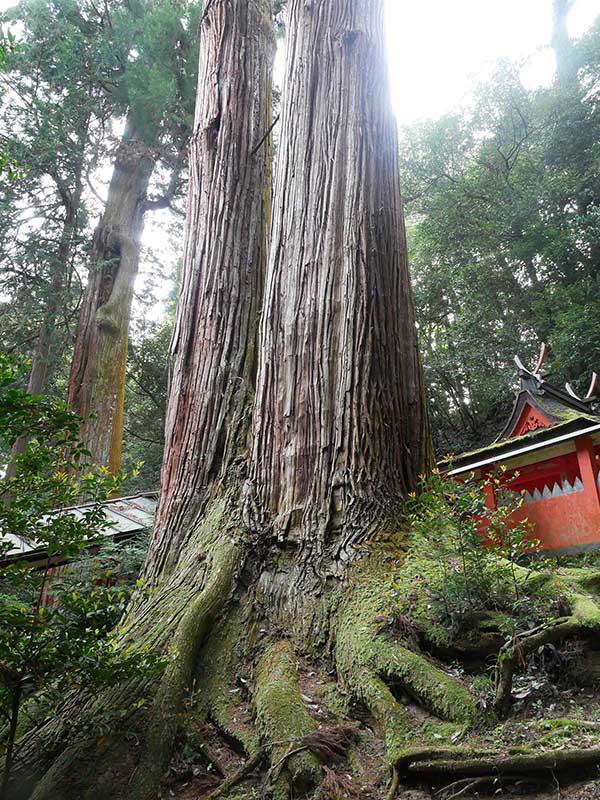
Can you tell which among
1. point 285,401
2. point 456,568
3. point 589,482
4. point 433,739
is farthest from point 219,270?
point 589,482

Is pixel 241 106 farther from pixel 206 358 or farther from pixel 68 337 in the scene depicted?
pixel 68 337

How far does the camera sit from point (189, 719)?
2.34 metres

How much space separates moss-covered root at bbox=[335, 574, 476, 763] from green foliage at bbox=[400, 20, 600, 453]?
10888mm

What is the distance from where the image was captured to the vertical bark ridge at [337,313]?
285 cm

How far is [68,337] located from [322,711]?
897 cm

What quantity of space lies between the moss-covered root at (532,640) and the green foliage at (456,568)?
0.16 meters

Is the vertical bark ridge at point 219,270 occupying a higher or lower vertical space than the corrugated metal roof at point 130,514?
higher

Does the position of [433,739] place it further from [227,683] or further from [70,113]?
[70,113]

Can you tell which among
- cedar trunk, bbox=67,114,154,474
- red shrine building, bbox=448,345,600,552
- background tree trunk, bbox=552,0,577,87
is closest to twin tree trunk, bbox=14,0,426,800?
red shrine building, bbox=448,345,600,552

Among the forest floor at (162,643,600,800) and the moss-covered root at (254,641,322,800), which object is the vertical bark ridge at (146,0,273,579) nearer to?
the moss-covered root at (254,641,322,800)

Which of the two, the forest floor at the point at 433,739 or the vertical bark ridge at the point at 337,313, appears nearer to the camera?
the forest floor at the point at 433,739

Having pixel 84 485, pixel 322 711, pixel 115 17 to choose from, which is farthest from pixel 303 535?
pixel 115 17

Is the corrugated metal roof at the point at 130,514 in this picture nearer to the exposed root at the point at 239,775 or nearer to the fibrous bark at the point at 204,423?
the fibrous bark at the point at 204,423

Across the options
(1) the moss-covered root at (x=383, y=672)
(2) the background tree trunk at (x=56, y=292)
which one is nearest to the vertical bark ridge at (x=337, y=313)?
(1) the moss-covered root at (x=383, y=672)
